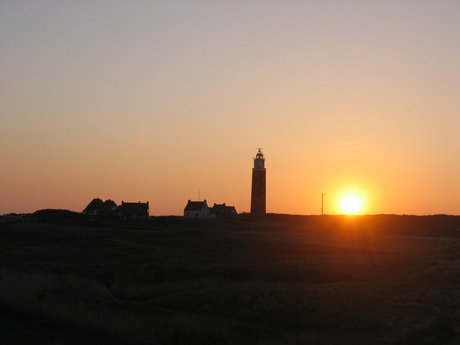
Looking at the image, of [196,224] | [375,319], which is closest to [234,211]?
[196,224]

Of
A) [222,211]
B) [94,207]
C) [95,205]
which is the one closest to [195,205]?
[222,211]

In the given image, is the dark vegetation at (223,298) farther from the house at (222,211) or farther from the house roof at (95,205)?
the house at (222,211)

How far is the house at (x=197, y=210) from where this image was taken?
417 ft

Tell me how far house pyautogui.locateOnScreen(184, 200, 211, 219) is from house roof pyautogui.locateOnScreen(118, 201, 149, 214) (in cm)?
1326

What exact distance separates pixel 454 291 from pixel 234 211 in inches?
4401

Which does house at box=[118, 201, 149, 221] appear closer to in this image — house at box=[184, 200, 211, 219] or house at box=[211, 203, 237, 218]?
house at box=[184, 200, 211, 219]

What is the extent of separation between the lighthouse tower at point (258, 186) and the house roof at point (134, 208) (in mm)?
22016

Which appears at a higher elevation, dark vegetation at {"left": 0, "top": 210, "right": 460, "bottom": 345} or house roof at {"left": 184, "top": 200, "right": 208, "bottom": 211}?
house roof at {"left": 184, "top": 200, "right": 208, "bottom": 211}

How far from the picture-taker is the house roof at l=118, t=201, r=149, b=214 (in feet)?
376

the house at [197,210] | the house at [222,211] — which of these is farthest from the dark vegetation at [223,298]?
the house at [222,211]

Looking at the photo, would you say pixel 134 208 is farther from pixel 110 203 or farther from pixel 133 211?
pixel 110 203

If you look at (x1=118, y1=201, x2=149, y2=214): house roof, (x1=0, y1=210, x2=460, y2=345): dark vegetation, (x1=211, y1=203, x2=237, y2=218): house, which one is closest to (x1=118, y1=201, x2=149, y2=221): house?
(x1=118, y1=201, x2=149, y2=214): house roof

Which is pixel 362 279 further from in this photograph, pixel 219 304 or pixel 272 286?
pixel 219 304

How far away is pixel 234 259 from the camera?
53.4 metres
